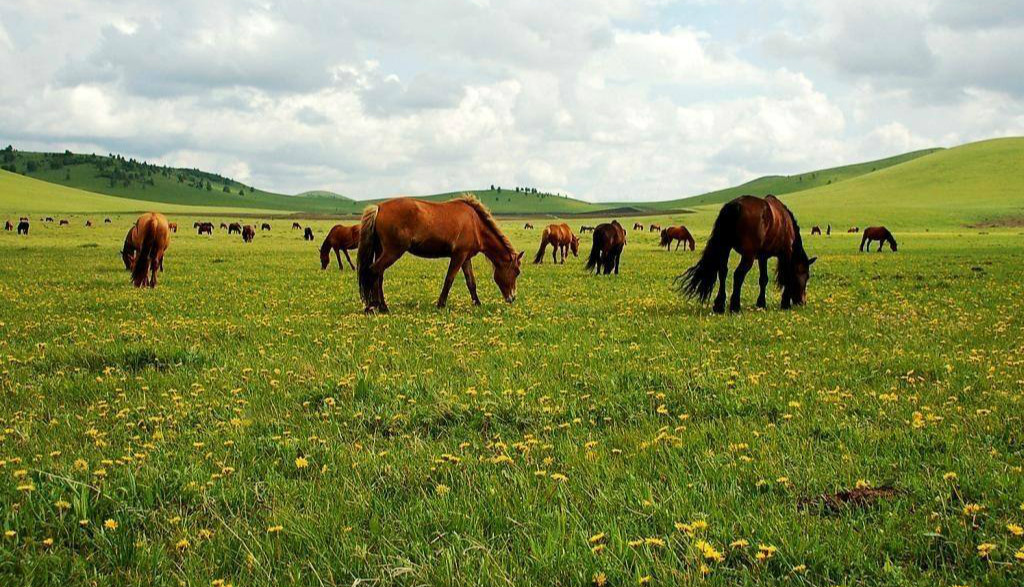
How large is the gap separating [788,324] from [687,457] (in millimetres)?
8001

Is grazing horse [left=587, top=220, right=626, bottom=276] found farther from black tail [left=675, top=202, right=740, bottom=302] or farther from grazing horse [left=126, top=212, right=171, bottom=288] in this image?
grazing horse [left=126, top=212, right=171, bottom=288]

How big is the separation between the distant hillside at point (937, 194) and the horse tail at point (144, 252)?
94.9 metres

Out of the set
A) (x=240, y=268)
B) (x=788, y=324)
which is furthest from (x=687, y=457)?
(x=240, y=268)

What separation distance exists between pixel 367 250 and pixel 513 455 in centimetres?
1047

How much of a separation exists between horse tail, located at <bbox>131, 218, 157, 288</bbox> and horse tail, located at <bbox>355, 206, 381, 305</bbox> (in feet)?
31.3

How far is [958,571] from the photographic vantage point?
354cm

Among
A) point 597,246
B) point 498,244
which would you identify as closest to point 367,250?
point 498,244

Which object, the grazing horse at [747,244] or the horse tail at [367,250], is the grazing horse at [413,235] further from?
the grazing horse at [747,244]

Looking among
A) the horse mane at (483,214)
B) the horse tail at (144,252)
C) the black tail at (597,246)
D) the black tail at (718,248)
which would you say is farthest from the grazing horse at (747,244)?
Answer: the horse tail at (144,252)

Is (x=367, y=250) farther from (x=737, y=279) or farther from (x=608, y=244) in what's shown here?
(x=608, y=244)

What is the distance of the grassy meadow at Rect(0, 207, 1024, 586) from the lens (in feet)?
12.1

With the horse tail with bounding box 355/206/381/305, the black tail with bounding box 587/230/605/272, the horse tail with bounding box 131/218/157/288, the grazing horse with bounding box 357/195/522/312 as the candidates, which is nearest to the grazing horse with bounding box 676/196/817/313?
the grazing horse with bounding box 357/195/522/312

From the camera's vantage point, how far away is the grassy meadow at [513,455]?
3.70 m

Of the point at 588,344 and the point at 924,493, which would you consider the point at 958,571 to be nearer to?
the point at 924,493
